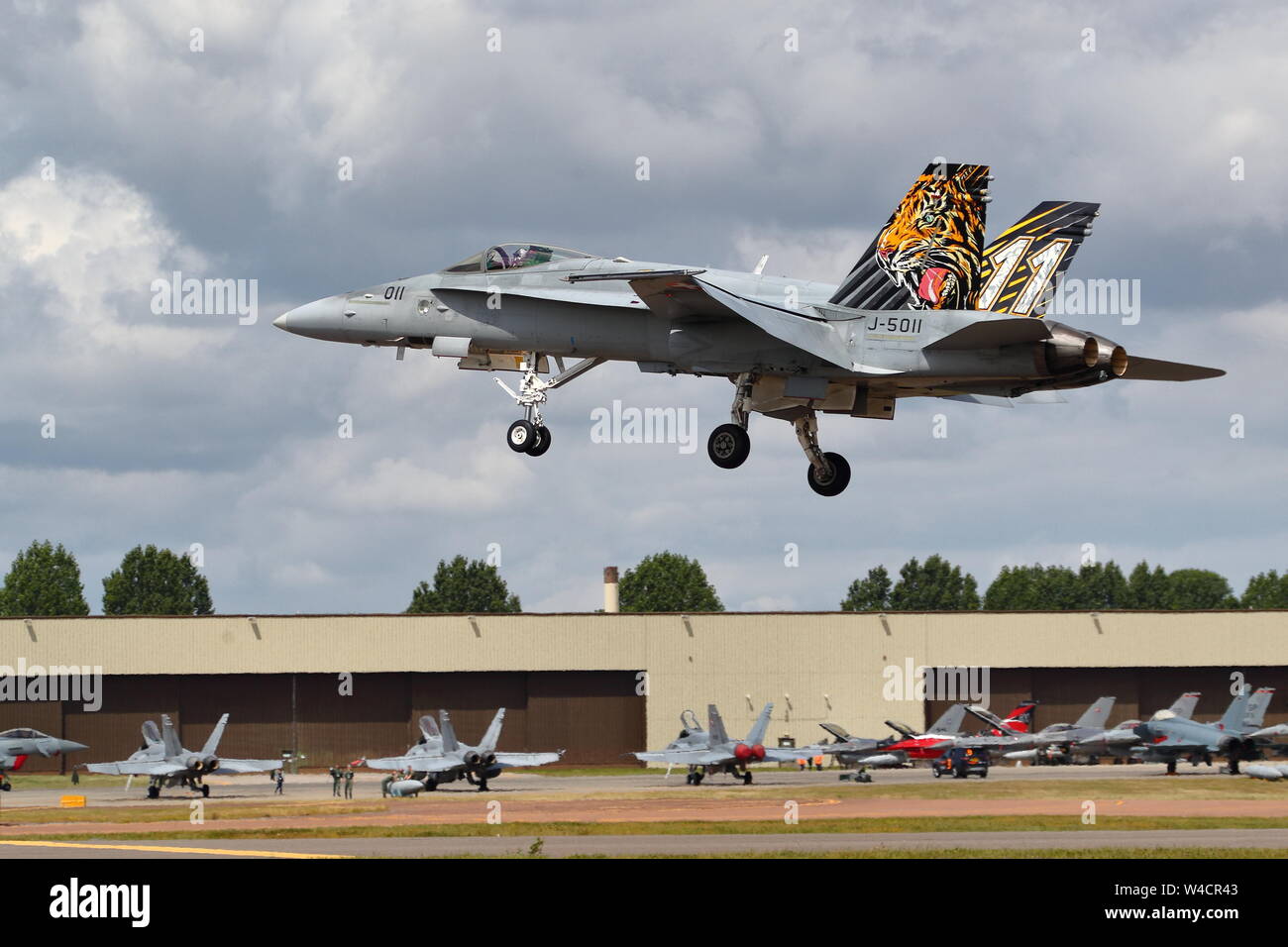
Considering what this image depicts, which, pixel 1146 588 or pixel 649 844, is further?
pixel 1146 588

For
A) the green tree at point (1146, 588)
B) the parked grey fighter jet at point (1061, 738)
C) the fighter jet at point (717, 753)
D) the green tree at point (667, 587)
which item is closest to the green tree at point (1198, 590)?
the green tree at point (1146, 588)

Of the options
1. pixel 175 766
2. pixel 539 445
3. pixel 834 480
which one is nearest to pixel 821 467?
pixel 834 480

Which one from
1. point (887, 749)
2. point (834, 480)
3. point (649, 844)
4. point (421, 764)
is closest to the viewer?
point (834, 480)

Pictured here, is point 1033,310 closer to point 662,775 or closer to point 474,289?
point 474,289

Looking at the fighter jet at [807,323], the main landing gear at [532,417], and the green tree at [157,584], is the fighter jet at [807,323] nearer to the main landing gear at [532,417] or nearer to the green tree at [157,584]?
the main landing gear at [532,417]

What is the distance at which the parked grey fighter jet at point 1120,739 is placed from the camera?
60375mm

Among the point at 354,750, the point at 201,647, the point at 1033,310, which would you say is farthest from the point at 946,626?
the point at 1033,310

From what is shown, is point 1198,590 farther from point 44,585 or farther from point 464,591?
point 44,585

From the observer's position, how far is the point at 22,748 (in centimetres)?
6088

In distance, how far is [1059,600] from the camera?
138500 millimetres

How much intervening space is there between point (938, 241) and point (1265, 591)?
Result: 442ft

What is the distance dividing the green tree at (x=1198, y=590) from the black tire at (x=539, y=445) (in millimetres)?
126590
